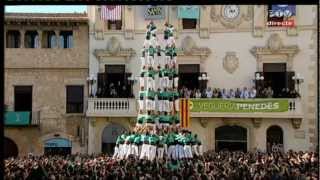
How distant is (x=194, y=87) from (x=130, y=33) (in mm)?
4695

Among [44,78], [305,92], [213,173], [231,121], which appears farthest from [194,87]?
[213,173]

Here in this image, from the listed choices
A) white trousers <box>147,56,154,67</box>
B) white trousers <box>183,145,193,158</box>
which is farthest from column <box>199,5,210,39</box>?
white trousers <box>183,145,193,158</box>

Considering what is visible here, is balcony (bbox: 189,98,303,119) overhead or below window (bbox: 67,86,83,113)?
below

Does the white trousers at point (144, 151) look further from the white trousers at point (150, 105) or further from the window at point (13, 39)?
the window at point (13, 39)

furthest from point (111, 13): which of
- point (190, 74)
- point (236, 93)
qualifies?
point (236, 93)

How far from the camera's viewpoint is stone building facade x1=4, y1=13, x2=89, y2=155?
3619 cm

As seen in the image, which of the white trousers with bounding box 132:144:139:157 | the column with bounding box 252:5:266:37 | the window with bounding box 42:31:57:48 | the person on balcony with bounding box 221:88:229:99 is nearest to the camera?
the white trousers with bounding box 132:144:139:157

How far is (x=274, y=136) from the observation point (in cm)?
3475

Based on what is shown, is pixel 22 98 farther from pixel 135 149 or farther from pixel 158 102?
pixel 135 149

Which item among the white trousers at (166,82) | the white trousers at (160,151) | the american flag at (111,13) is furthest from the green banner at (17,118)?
the white trousers at (160,151)

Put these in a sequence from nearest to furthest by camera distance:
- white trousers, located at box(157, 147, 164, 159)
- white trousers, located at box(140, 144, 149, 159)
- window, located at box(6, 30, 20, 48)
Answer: white trousers, located at box(140, 144, 149, 159)
white trousers, located at box(157, 147, 164, 159)
window, located at box(6, 30, 20, 48)

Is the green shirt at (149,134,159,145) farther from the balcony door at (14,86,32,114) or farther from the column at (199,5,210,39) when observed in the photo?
the balcony door at (14,86,32,114)

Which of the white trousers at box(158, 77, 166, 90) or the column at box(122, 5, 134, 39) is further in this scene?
the column at box(122, 5, 134, 39)

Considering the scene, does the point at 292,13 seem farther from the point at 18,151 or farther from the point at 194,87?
the point at 18,151
